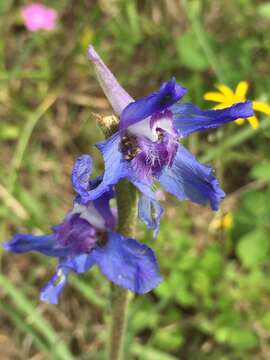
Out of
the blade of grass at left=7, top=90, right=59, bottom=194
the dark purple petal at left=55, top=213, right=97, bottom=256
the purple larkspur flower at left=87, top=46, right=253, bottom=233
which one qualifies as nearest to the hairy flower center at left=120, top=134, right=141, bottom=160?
the purple larkspur flower at left=87, top=46, right=253, bottom=233

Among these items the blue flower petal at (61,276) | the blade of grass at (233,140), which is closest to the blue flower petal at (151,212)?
the blue flower petal at (61,276)

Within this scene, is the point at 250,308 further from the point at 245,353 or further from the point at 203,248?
the point at 203,248

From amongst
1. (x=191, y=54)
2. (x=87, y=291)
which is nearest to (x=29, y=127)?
(x=191, y=54)

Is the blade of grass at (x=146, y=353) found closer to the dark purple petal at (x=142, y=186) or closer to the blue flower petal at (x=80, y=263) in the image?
the blue flower petal at (x=80, y=263)

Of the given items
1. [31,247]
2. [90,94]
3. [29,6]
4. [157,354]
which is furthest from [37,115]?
[31,247]

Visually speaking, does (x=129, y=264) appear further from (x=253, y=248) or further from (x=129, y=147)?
(x=253, y=248)
